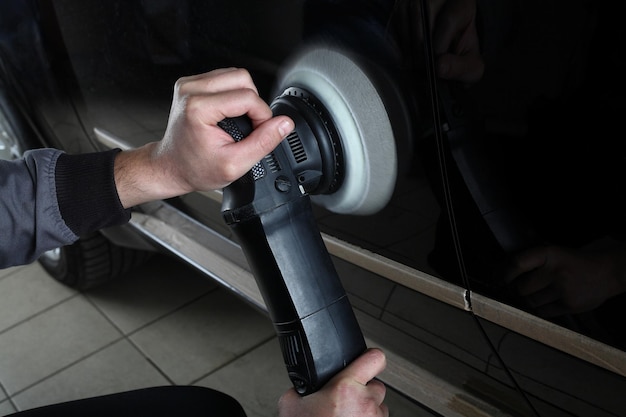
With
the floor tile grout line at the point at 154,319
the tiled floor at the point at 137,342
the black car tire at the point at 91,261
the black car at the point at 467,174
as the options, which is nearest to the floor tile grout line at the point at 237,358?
the tiled floor at the point at 137,342

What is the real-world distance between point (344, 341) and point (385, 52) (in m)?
0.44

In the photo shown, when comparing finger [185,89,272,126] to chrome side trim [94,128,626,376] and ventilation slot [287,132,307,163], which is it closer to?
ventilation slot [287,132,307,163]

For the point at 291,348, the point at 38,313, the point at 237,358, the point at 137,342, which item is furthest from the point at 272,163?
the point at 38,313

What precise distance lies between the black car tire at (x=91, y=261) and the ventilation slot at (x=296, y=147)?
1.49m

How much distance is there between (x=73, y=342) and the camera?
2.43 meters

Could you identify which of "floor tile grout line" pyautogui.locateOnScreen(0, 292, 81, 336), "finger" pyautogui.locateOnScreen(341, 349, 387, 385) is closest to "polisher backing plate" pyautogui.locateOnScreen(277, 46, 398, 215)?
"finger" pyautogui.locateOnScreen(341, 349, 387, 385)

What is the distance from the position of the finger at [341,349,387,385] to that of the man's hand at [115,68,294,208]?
0.32 meters

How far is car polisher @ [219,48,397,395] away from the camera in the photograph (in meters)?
1.04

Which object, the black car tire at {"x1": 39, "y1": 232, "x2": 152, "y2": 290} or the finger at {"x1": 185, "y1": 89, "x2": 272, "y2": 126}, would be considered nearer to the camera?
the finger at {"x1": 185, "y1": 89, "x2": 272, "y2": 126}

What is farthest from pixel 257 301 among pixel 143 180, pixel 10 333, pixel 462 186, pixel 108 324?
pixel 10 333

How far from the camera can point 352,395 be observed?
3.36 ft

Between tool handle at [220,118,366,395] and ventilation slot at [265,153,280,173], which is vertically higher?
ventilation slot at [265,153,280,173]

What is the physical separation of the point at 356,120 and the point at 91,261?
1609 millimetres

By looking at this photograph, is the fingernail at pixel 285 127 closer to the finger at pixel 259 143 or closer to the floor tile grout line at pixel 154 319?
the finger at pixel 259 143
